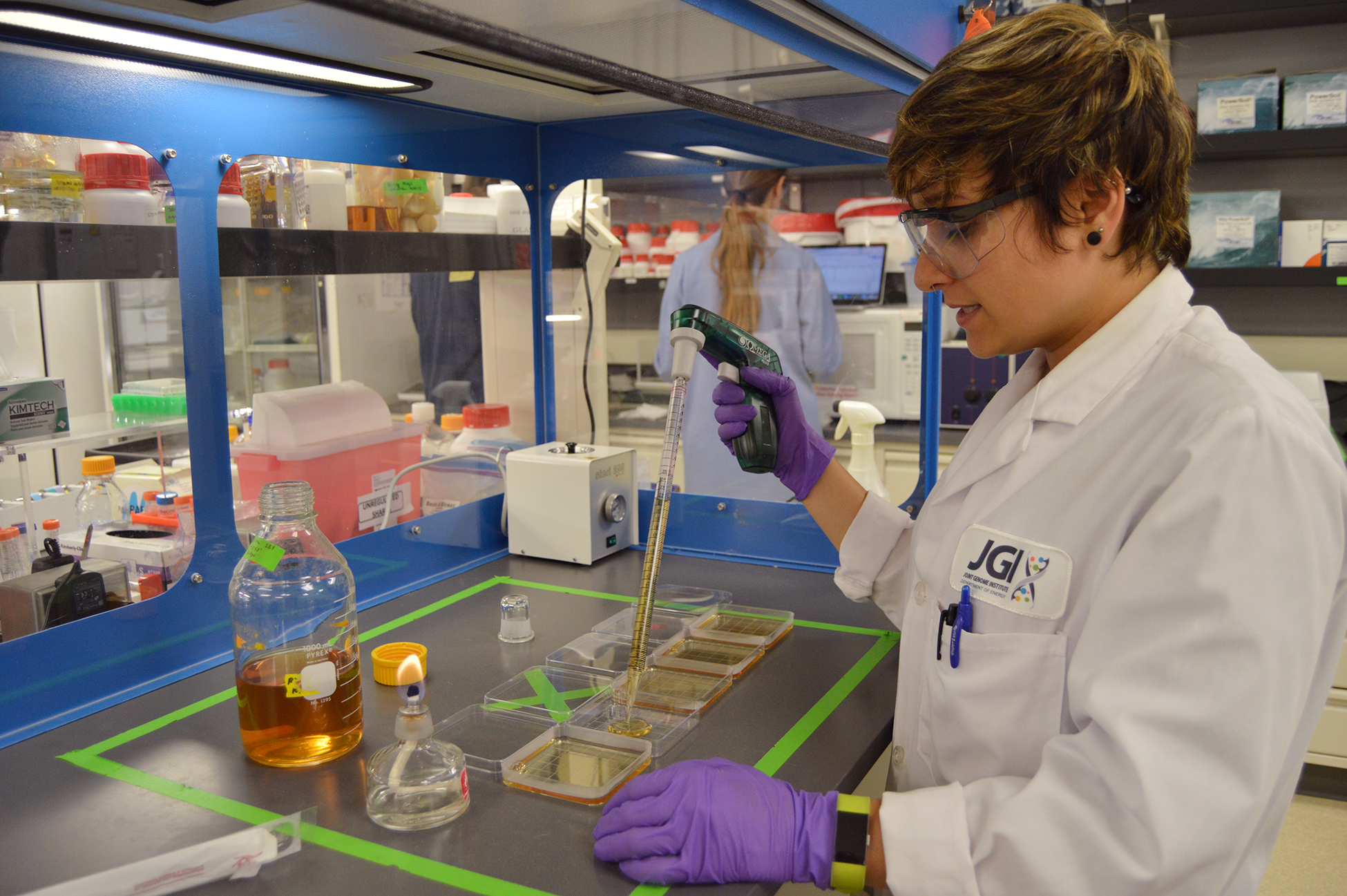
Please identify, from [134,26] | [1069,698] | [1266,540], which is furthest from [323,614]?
[1266,540]

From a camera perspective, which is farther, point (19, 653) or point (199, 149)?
point (199, 149)

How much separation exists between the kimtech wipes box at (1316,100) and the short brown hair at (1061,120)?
9.48ft

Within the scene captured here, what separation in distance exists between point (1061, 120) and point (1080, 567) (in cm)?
47

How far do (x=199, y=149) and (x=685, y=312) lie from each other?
77 cm

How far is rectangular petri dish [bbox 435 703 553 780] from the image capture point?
48.2 inches

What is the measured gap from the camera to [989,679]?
3.41ft

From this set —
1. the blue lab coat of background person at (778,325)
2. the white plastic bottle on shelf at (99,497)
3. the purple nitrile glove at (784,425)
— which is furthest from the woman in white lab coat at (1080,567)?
the blue lab coat of background person at (778,325)

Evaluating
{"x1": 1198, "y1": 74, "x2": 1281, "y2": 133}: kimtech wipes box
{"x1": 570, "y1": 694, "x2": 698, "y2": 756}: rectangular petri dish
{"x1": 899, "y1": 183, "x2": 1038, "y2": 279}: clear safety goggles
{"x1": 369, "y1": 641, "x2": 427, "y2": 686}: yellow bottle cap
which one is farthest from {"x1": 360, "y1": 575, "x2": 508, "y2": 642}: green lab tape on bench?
{"x1": 1198, "y1": 74, "x2": 1281, "y2": 133}: kimtech wipes box

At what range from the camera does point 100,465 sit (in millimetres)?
1500

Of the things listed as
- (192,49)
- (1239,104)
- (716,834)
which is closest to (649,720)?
(716,834)

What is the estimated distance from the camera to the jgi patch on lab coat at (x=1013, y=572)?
1002mm

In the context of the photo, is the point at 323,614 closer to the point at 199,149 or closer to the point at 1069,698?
the point at 199,149

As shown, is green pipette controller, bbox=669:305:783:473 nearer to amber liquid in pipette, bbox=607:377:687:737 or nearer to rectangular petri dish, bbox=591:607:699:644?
amber liquid in pipette, bbox=607:377:687:737

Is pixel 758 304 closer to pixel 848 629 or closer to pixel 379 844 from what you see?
pixel 848 629
